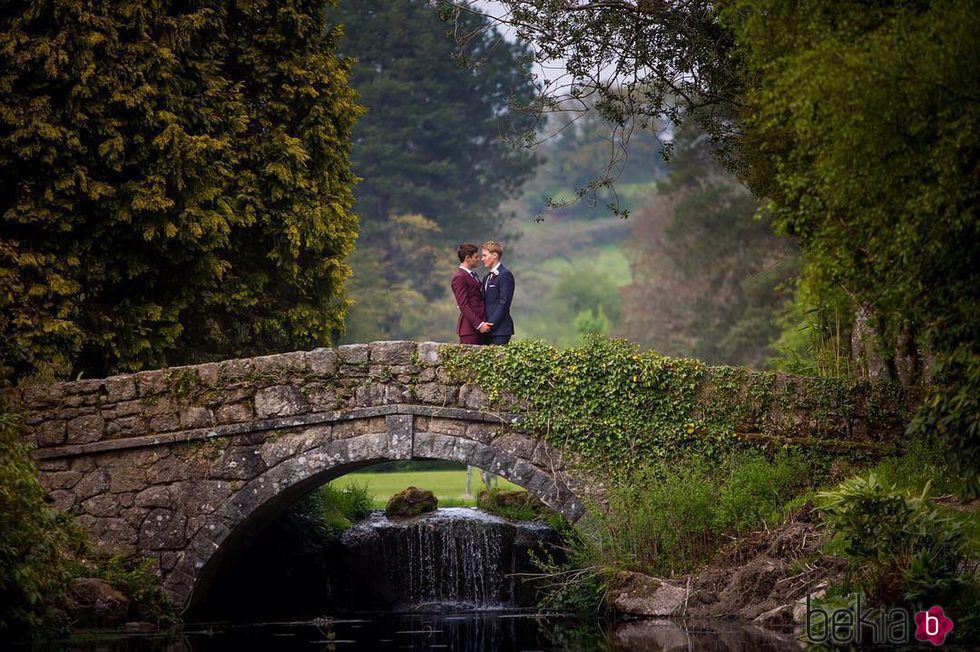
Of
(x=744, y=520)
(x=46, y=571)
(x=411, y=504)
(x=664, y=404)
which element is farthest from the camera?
(x=411, y=504)

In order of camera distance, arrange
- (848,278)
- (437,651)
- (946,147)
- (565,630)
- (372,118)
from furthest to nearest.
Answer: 1. (372,118)
2. (565,630)
3. (437,651)
4. (848,278)
5. (946,147)

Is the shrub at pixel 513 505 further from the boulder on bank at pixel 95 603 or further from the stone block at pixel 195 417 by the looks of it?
the boulder on bank at pixel 95 603

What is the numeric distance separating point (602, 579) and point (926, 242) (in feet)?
14.9

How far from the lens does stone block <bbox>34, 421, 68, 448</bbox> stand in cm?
1097

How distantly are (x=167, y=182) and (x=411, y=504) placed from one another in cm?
470

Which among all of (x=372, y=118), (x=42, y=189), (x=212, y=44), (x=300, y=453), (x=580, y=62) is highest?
(x=372, y=118)

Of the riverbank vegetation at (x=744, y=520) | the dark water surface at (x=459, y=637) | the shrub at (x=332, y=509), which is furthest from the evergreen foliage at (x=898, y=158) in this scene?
the shrub at (x=332, y=509)

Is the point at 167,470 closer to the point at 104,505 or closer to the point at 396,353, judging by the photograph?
the point at 104,505

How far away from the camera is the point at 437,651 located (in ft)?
28.7

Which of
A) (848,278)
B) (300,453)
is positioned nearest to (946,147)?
(848,278)

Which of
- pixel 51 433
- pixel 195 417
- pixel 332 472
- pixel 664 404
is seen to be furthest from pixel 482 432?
pixel 51 433

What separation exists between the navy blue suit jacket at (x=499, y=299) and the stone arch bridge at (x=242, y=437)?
44.2 inches

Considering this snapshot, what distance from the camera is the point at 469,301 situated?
38.0 feet

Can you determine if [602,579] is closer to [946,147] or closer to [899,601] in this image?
[899,601]
